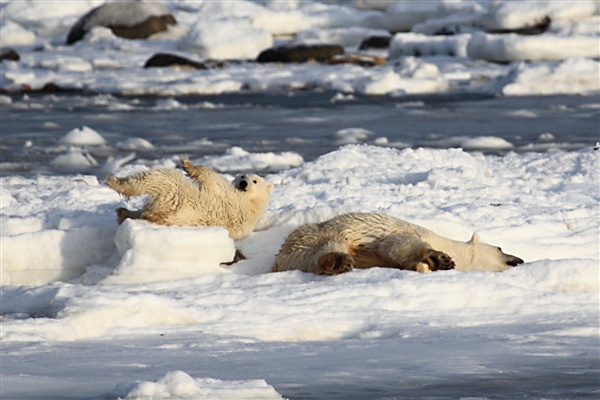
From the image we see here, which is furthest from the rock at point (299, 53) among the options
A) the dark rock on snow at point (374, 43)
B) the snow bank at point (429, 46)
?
the dark rock on snow at point (374, 43)

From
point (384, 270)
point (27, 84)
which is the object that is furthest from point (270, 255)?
point (27, 84)

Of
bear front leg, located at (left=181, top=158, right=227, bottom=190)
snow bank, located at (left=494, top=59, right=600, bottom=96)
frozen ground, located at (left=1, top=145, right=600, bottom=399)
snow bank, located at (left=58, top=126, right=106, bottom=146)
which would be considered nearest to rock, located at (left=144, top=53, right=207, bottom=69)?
snow bank, located at (left=494, top=59, right=600, bottom=96)

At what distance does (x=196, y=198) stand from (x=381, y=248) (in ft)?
3.51

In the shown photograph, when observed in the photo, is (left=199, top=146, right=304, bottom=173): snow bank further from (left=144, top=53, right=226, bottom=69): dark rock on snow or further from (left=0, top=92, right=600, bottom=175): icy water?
(left=144, top=53, right=226, bottom=69): dark rock on snow

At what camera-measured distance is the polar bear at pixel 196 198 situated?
628 centimetres

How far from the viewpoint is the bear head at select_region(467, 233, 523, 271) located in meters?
6.25

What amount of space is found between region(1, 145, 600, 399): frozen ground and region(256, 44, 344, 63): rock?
18.0 meters

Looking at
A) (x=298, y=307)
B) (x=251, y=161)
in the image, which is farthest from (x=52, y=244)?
(x=251, y=161)

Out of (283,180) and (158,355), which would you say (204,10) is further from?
(158,355)

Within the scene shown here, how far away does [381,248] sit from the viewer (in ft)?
20.5

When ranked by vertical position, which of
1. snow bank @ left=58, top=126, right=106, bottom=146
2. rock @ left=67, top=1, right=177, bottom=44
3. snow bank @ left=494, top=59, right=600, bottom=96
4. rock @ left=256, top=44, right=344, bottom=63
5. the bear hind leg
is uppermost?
rock @ left=67, top=1, right=177, bottom=44

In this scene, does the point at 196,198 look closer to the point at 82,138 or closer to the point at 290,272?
the point at 290,272

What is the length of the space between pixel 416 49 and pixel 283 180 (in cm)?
1746

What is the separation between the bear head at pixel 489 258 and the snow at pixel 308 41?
13473 mm
